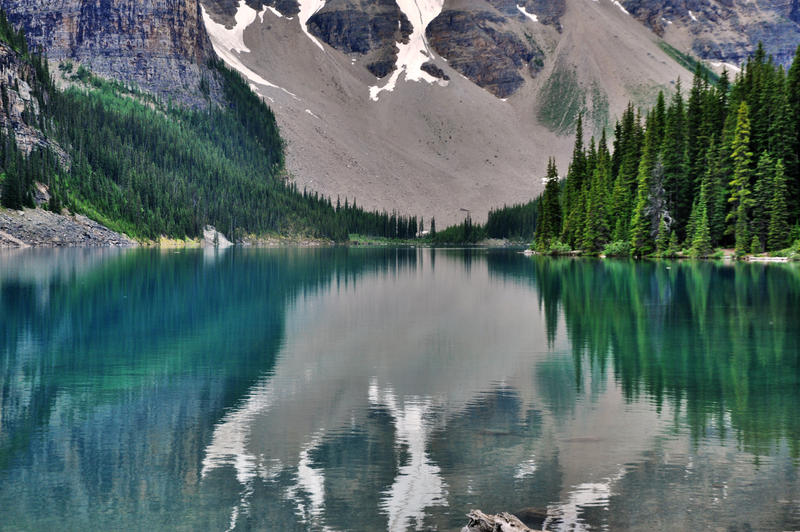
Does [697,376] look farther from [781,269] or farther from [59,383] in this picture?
[781,269]

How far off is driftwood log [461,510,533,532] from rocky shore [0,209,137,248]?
142 meters

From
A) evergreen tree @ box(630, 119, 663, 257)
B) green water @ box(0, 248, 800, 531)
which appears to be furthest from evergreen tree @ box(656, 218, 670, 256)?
green water @ box(0, 248, 800, 531)

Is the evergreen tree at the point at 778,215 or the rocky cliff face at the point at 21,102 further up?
the rocky cliff face at the point at 21,102

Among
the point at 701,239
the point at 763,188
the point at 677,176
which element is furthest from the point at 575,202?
the point at 763,188

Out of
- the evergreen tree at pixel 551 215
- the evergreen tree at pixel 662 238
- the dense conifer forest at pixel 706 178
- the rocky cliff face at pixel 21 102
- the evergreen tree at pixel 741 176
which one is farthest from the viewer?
the rocky cliff face at pixel 21 102

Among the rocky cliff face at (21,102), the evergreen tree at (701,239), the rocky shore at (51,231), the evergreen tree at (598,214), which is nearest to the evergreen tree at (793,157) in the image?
the evergreen tree at (701,239)

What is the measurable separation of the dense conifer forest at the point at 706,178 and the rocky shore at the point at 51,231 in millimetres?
96133

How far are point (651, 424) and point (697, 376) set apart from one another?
20.1ft

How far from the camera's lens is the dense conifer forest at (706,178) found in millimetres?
82562

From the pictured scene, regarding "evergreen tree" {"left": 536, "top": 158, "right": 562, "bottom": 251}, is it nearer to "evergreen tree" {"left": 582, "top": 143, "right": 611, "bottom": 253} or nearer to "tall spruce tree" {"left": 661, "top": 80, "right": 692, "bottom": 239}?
"evergreen tree" {"left": 582, "top": 143, "right": 611, "bottom": 253}

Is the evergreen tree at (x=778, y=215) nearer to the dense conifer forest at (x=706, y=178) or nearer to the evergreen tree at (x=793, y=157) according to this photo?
the dense conifer forest at (x=706, y=178)

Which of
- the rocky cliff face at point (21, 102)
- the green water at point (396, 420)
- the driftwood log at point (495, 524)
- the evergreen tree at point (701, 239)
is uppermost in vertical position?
the rocky cliff face at point (21, 102)

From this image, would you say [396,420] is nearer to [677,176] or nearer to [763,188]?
[763,188]

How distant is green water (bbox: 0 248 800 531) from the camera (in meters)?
11.7
